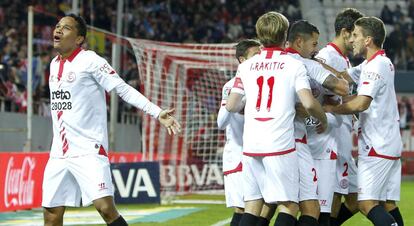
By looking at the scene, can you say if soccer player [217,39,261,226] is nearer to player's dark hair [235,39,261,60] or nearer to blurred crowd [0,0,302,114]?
player's dark hair [235,39,261,60]

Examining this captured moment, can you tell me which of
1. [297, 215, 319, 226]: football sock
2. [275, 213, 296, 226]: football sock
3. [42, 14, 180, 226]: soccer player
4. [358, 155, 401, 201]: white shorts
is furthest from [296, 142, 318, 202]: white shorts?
[42, 14, 180, 226]: soccer player

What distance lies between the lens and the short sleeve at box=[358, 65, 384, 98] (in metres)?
8.84

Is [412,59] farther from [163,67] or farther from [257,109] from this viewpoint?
[257,109]

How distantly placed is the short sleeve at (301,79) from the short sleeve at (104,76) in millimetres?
1558

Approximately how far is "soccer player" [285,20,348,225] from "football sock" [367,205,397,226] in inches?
24.9

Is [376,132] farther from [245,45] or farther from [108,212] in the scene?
[108,212]

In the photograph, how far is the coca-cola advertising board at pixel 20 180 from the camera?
14922 mm

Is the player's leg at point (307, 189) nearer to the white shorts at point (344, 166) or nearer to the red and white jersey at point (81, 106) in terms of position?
the white shorts at point (344, 166)

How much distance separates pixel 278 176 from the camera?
812cm

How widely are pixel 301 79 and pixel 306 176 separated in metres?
0.97

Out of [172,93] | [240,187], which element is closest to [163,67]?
[172,93]

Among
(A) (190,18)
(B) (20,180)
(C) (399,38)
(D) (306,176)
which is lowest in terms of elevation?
(B) (20,180)

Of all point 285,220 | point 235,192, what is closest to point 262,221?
point 285,220

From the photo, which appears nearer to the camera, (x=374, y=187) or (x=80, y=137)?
(x=80, y=137)
